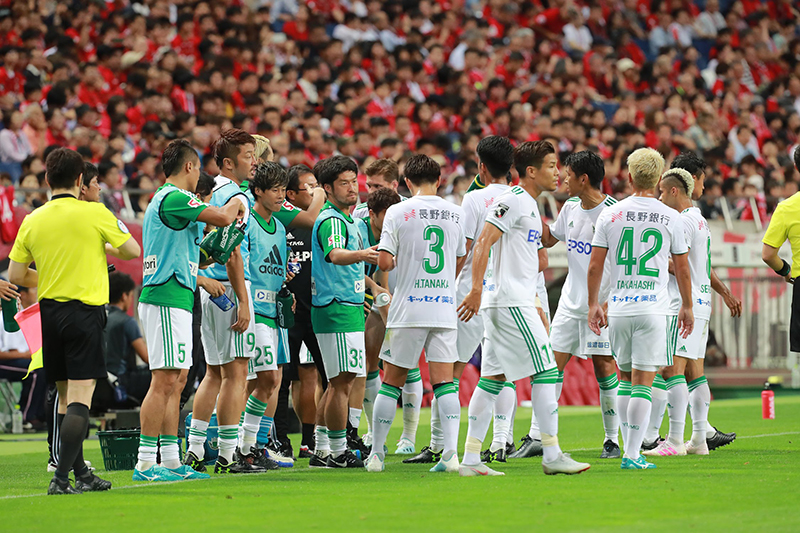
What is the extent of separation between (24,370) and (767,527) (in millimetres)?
11112

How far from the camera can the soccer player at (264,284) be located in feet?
28.7

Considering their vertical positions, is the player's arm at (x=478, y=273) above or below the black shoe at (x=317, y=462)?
above

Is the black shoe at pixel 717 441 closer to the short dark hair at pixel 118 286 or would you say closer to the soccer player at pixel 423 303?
the soccer player at pixel 423 303

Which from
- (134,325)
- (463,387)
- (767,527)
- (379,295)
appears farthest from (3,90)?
(767,527)

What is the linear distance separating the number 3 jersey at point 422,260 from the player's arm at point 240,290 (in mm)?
1055

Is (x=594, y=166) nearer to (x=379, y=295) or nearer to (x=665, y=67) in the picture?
(x=379, y=295)

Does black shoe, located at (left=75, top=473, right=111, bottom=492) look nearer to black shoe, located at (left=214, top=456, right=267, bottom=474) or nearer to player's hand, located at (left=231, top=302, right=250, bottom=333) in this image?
black shoe, located at (left=214, top=456, right=267, bottom=474)

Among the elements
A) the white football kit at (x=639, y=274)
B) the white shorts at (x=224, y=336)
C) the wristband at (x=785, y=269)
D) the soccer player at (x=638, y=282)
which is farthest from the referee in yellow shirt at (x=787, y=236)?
the white shorts at (x=224, y=336)

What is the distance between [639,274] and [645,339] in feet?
1.60

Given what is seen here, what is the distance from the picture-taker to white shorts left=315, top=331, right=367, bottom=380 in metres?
8.63

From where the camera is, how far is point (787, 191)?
20328 millimetres

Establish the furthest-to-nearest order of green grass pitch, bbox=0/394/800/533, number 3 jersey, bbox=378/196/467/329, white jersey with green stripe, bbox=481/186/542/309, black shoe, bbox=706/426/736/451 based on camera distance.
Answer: black shoe, bbox=706/426/736/451, number 3 jersey, bbox=378/196/467/329, white jersey with green stripe, bbox=481/186/542/309, green grass pitch, bbox=0/394/800/533

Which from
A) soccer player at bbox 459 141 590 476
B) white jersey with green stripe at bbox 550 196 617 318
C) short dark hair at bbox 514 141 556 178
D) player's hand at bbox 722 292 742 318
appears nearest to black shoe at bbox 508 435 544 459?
white jersey with green stripe at bbox 550 196 617 318

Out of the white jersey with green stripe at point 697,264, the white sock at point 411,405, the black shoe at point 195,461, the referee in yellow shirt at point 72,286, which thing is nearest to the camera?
the referee in yellow shirt at point 72,286
